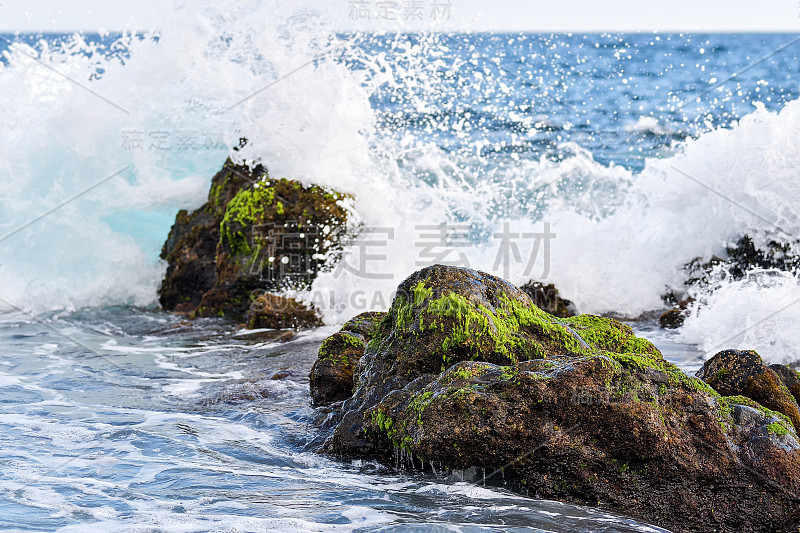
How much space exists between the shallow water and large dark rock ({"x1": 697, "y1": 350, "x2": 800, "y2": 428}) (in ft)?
4.15

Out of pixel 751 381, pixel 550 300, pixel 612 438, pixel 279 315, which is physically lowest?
pixel 612 438

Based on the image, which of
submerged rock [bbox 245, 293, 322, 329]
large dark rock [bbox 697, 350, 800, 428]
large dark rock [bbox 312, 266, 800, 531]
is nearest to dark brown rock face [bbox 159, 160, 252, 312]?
submerged rock [bbox 245, 293, 322, 329]

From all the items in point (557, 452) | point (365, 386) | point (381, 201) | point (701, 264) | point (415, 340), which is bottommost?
point (557, 452)

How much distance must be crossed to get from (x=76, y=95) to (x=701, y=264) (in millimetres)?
8183

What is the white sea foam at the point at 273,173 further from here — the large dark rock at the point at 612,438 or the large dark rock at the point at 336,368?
the large dark rock at the point at 612,438

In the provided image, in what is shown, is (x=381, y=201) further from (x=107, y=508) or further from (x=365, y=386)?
(x=107, y=508)

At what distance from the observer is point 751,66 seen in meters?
23.2

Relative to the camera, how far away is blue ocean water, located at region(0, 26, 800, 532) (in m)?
3.42

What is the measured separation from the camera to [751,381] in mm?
3977

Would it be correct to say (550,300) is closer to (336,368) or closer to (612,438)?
(336,368)

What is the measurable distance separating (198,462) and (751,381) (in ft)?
9.87

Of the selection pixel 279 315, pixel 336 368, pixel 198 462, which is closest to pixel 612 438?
pixel 336 368

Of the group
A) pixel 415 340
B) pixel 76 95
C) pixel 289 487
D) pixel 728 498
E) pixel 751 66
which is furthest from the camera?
pixel 751 66

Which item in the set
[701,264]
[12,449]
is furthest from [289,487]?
[701,264]
